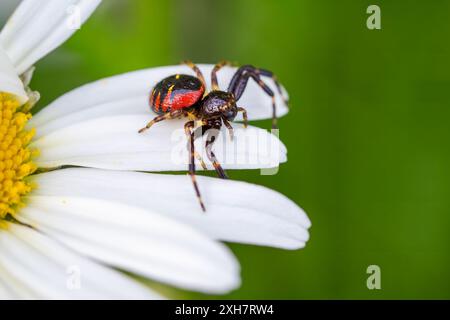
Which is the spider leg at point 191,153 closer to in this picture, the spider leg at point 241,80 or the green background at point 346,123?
the spider leg at point 241,80

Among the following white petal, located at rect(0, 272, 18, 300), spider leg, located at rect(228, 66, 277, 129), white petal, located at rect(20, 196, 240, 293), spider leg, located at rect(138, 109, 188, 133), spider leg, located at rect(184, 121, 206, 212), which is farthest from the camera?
spider leg, located at rect(228, 66, 277, 129)

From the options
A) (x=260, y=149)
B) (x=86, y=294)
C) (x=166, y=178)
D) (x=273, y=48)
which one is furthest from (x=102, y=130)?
(x=273, y=48)

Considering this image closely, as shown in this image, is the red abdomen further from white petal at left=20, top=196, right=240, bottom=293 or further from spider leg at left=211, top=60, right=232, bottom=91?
white petal at left=20, top=196, right=240, bottom=293

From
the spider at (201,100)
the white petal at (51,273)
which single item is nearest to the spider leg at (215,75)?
the spider at (201,100)

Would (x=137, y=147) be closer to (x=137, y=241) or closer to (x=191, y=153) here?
(x=191, y=153)

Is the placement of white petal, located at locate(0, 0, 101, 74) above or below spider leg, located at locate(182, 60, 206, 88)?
above

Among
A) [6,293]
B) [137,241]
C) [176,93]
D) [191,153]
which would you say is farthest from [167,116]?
[6,293]

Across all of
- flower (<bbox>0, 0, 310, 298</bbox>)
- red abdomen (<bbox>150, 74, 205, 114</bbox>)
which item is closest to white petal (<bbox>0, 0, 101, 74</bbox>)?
flower (<bbox>0, 0, 310, 298</bbox>)
